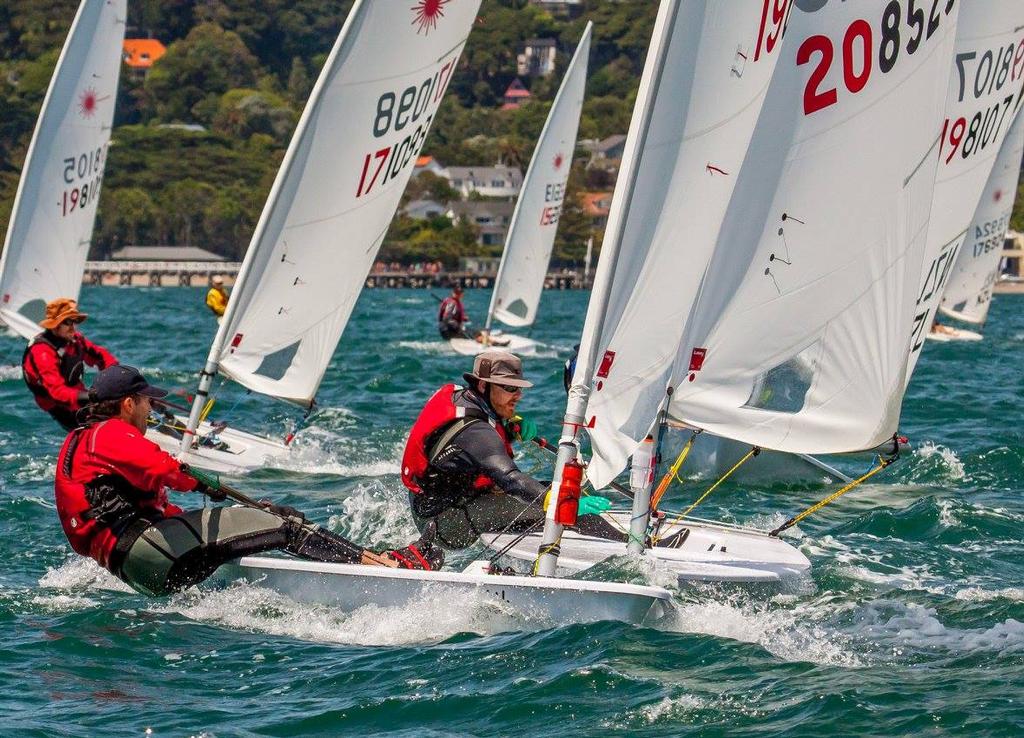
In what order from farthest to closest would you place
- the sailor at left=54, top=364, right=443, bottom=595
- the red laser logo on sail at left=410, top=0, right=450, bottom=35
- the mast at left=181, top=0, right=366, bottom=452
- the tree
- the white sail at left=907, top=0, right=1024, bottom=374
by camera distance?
the tree, the red laser logo on sail at left=410, top=0, right=450, bottom=35, the mast at left=181, top=0, right=366, bottom=452, the white sail at left=907, top=0, right=1024, bottom=374, the sailor at left=54, top=364, right=443, bottom=595

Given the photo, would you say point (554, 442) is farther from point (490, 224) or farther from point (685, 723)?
point (490, 224)

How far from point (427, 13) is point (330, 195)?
163cm

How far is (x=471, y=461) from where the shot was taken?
9336 millimetres

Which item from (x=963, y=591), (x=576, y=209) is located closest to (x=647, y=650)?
(x=963, y=591)

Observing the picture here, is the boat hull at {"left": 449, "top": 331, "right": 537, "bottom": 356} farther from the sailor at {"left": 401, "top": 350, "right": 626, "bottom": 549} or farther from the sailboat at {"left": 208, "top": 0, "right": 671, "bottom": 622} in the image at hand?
the sailor at {"left": 401, "top": 350, "right": 626, "bottom": 549}

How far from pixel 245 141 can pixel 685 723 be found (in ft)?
454

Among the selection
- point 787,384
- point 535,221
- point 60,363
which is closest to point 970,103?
point 787,384

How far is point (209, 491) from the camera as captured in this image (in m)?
9.08

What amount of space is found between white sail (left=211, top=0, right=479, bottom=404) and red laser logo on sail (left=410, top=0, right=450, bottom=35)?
1 cm

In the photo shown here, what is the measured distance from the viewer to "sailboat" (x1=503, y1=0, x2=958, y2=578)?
28.9 feet

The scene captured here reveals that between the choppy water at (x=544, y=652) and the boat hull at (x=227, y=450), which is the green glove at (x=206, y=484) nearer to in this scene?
the choppy water at (x=544, y=652)

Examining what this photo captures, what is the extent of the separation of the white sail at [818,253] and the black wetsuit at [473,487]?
780 millimetres

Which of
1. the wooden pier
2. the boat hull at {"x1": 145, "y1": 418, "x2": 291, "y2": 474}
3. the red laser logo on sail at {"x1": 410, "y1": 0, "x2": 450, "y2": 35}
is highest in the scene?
the red laser logo on sail at {"x1": 410, "y1": 0, "x2": 450, "y2": 35}

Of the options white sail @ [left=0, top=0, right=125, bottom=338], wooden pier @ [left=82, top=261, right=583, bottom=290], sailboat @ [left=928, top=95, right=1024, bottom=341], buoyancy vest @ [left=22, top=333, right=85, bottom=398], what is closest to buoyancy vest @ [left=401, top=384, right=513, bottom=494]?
buoyancy vest @ [left=22, top=333, right=85, bottom=398]
